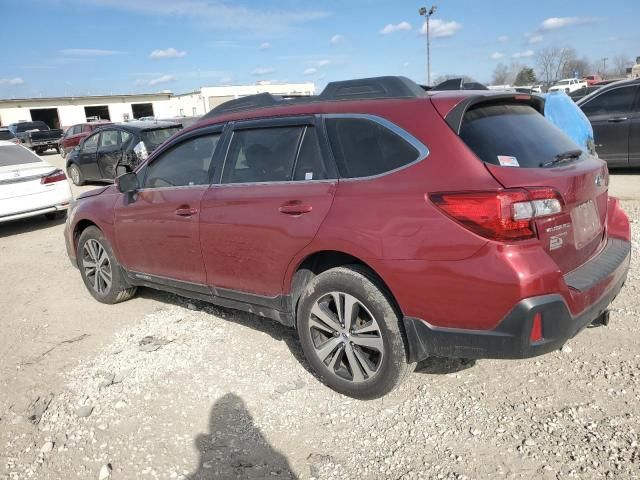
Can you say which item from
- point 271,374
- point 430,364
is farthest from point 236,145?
point 430,364

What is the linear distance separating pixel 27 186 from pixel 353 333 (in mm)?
7599

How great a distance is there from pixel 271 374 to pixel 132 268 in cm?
190

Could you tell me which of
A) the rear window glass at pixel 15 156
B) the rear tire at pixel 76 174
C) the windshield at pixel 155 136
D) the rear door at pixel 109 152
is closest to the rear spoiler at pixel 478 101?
the rear window glass at pixel 15 156

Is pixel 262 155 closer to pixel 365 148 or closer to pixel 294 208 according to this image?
pixel 294 208

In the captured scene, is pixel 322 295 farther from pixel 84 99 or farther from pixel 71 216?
pixel 84 99

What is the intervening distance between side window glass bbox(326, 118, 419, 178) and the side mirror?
2.09m

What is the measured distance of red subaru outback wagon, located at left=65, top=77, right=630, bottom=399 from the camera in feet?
A: 8.18

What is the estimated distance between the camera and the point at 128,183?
14.5 ft

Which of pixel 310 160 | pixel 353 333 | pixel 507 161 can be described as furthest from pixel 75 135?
pixel 507 161

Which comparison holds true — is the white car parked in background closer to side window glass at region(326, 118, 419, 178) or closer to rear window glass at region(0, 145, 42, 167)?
rear window glass at region(0, 145, 42, 167)

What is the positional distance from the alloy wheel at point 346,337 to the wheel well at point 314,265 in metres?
0.20

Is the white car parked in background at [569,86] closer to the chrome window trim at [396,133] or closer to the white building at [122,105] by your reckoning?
the chrome window trim at [396,133]

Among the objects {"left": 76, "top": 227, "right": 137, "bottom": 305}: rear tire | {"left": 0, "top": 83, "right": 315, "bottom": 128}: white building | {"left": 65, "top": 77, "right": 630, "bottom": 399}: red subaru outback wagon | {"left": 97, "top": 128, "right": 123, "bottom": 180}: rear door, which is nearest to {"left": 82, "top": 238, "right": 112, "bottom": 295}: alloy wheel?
{"left": 76, "top": 227, "right": 137, "bottom": 305}: rear tire

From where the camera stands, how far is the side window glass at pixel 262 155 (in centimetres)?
338
